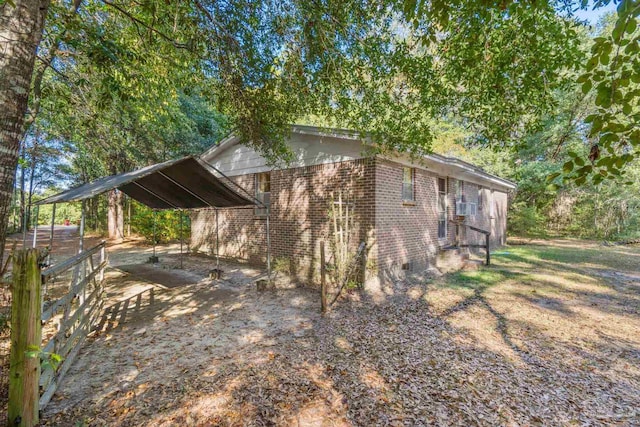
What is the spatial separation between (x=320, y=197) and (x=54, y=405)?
6609 mm

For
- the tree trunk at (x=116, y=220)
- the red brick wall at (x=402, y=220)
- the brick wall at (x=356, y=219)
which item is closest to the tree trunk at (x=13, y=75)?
the brick wall at (x=356, y=219)

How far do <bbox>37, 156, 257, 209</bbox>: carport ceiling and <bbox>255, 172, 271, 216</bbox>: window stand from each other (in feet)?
6.88

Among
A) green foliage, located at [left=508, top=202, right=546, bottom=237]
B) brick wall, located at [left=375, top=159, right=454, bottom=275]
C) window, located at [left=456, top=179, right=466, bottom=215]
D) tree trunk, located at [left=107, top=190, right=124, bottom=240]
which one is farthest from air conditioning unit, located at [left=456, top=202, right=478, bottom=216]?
tree trunk, located at [left=107, top=190, right=124, bottom=240]

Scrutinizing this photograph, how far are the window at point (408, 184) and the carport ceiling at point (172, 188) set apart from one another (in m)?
4.44

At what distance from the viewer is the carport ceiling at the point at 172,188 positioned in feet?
18.4

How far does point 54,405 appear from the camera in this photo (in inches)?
113

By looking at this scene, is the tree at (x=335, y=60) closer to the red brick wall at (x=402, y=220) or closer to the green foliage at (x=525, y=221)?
the red brick wall at (x=402, y=220)

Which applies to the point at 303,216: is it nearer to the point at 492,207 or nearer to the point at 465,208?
the point at 465,208

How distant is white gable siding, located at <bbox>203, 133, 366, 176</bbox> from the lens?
26.1 ft

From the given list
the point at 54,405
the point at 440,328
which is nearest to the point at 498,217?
the point at 440,328

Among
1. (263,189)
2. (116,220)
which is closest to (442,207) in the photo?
(263,189)

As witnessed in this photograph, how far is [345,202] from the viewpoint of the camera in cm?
796

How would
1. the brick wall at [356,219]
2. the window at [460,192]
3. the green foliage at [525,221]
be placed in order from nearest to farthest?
the brick wall at [356,219]
the window at [460,192]
the green foliage at [525,221]

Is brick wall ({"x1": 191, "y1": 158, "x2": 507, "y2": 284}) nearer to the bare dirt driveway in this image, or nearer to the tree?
the bare dirt driveway
